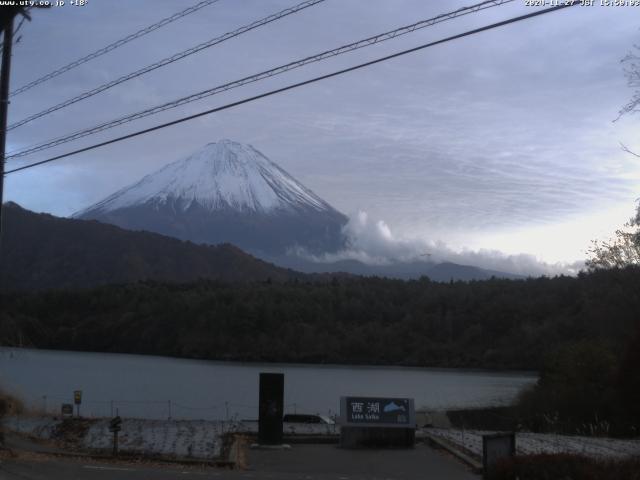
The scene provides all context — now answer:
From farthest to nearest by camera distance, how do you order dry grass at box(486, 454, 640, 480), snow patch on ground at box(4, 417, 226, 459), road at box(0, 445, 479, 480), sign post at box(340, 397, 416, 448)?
sign post at box(340, 397, 416, 448)
snow patch on ground at box(4, 417, 226, 459)
road at box(0, 445, 479, 480)
dry grass at box(486, 454, 640, 480)

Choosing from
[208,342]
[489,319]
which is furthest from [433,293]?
[208,342]

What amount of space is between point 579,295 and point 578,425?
65203 millimetres

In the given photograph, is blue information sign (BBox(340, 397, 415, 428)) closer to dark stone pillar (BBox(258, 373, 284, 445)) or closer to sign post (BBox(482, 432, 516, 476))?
dark stone pillar (BBox(258, 373, 284, 445))

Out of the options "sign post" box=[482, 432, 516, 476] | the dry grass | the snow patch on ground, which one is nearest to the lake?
the snow patch on ground

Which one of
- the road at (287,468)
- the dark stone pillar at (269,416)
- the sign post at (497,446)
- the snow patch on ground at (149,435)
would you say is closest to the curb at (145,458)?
the road at (287,468)

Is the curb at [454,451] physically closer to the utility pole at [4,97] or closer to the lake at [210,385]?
the utility pole at [4,97]

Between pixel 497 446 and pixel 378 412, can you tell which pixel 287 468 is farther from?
pixel 497 446

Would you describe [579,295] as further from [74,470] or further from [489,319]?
[74,470]

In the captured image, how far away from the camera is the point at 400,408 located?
70.3 ft

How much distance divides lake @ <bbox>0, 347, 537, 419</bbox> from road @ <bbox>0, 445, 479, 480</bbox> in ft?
74.4

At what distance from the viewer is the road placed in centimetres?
1631

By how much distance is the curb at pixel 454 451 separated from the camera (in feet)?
59.6

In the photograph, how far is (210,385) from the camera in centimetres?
7400

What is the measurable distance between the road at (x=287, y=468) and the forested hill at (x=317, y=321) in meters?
85.1
